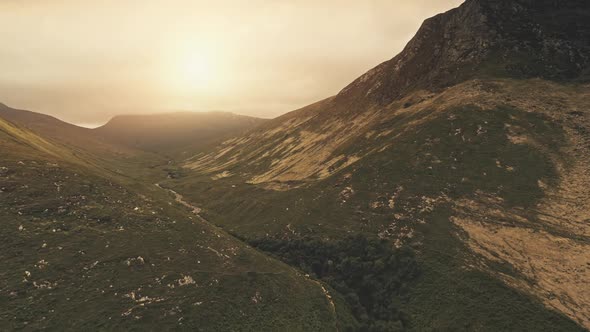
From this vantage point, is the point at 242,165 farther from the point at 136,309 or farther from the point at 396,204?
the point at 136,309

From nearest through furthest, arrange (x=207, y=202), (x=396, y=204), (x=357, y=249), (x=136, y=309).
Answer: (x=136, y=309) → (x=357, y=249) → (x=396, y=204) → (x=207, y=202)

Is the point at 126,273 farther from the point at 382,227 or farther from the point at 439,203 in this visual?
the point at 439,203

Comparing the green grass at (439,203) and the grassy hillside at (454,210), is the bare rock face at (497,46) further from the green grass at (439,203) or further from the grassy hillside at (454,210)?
the green grass at (439,203)

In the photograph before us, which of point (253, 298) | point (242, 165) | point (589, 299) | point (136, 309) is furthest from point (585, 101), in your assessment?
point (242, 165)

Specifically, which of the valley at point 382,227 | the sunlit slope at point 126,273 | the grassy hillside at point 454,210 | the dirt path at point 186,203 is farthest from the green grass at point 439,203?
the sunlit slope at point 126,273

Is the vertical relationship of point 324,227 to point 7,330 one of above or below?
below

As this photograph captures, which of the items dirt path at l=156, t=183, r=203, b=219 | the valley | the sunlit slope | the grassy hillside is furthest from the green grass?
the sunlit slope

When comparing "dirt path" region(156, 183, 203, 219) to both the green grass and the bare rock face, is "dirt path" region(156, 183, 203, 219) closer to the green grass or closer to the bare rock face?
the green grass

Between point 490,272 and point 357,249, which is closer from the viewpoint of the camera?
point 490,272

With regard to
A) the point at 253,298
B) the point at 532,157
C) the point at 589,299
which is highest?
the point at 532,157
